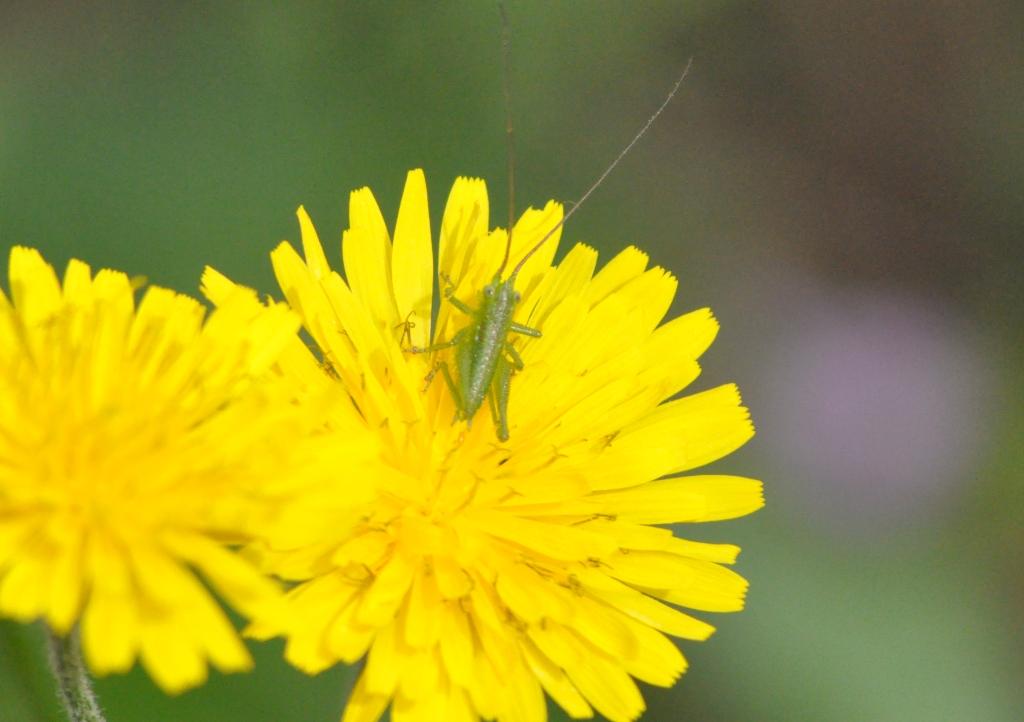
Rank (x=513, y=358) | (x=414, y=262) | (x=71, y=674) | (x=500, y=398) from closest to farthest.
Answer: (x=71, y=674), (x=500, y=398), (x=513, y=358), (x=414, y=262)

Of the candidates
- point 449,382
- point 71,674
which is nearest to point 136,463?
point 71,674

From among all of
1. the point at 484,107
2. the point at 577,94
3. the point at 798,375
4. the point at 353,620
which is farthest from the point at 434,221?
the point at 353,620

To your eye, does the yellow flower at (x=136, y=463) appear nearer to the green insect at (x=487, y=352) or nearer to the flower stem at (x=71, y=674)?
the flower stem at (x=71, y=674)

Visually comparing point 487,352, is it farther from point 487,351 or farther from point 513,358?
point 513,358

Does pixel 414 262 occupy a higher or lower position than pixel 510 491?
higher

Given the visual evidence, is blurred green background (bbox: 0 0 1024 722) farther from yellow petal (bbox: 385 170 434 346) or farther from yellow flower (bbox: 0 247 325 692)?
yellow petal (bbox: 385 170 434 346)

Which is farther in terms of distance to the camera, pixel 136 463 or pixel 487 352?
pixel 487 352
